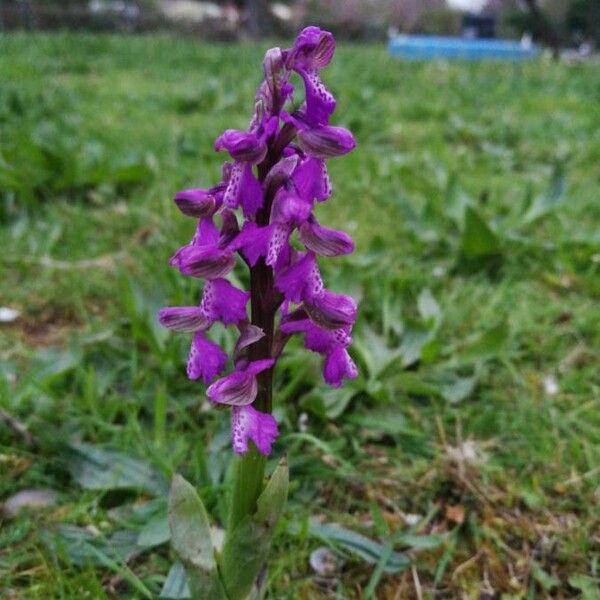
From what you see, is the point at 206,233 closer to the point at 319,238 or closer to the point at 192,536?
the point at 319,238

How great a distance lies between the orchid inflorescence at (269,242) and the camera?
3.60 ft

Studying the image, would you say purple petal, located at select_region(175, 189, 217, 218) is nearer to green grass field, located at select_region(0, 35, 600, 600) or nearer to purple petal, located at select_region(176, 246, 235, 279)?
purple petal, located at select_region(176, 246, 235, 279)

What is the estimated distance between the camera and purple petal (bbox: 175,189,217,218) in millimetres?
1150

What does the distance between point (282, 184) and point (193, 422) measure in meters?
1.13

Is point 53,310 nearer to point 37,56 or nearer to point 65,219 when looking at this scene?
point 65,219

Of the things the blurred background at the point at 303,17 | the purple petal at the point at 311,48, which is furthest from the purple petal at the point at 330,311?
the blurred background at the point at 303,17

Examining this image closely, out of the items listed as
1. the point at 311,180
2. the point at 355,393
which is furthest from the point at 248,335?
the point at 355,393

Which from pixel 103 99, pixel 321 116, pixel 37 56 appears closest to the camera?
pixel 321 116

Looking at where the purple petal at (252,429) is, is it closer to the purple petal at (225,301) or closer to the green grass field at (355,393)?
the purple petal at (225,301)

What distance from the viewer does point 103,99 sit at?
264 inches

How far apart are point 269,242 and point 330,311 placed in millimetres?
146

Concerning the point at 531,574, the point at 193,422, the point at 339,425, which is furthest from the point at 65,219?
the point at 531,574

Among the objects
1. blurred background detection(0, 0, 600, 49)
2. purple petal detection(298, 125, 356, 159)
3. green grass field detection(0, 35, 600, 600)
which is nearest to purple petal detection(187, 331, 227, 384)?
purple petal detection(298, 125, 356, 159)

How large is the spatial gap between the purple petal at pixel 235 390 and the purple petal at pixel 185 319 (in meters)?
0.10
